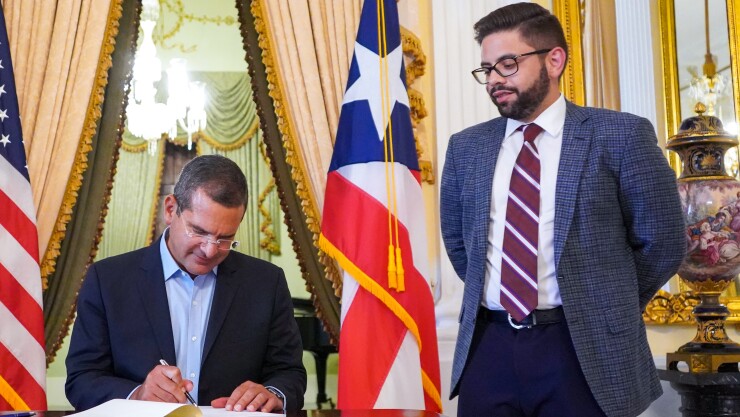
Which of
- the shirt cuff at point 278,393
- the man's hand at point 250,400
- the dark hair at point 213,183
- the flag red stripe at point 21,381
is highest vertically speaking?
the dark hair at point 213,183

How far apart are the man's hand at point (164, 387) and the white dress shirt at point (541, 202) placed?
2.73ft

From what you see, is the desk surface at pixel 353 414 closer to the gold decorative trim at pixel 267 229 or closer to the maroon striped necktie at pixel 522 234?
the maroon striped necktie at pixel 522 234

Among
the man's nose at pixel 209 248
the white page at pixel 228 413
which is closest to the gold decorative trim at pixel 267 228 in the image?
the man's nose at pixel 209 248

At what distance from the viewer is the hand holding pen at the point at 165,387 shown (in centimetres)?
193

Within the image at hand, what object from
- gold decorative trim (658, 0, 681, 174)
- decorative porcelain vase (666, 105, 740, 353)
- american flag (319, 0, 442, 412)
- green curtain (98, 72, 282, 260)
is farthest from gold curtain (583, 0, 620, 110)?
green curtain (98, 72, 282, 260)

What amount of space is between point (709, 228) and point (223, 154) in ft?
24.2

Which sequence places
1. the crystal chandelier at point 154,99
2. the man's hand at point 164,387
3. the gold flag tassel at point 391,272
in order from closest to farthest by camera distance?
the man's hand at point 164,387 < the gold flag tassel at point 391,272 < the crystal chandelier at point 154,99

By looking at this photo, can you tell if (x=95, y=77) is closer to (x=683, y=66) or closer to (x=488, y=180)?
(x=488, y=180)

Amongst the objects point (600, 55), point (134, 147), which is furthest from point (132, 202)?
point (600, 55)

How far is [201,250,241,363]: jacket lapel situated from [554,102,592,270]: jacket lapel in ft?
3.05

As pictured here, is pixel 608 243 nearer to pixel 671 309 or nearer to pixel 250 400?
pixel 250 400

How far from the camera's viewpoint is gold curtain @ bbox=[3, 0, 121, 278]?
156 inches

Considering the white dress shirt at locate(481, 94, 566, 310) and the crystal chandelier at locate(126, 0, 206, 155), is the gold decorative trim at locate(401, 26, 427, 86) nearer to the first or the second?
the white dress shirt at locate(481, 94, 566, 310)

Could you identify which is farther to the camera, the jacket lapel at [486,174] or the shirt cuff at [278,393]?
the jacket lapel at [486,174]
